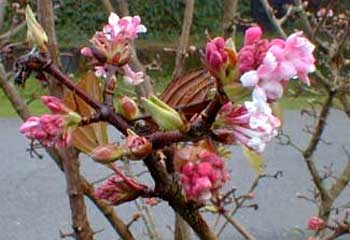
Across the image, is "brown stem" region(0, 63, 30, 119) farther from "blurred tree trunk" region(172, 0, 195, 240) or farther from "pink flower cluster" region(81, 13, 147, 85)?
"pink flower cluster" region(81, 13, 147, 85)

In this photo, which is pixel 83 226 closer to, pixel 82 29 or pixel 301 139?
pixel 301 139

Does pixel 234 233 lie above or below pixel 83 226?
below

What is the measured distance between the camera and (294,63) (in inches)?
23.4

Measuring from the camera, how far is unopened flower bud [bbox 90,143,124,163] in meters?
0.65

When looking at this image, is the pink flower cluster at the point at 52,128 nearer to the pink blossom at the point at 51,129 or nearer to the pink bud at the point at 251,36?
the pink blossom at the point at 51,129

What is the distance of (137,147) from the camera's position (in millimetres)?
633

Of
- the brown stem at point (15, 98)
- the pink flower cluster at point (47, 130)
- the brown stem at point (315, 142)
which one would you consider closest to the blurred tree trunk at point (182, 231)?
the brown stem at point (15, 98)

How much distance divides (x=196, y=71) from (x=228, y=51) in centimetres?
14

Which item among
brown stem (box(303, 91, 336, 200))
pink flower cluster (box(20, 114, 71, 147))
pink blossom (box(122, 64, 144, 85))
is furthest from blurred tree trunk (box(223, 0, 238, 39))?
pink flower cluster (box(20, 114, 71, 147))

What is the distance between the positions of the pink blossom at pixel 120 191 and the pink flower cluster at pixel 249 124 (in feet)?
0.33

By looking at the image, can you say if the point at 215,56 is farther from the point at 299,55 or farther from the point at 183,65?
the point at 183,65

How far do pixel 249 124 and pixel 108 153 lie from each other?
12cm

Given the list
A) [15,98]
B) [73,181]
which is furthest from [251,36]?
[15,98]

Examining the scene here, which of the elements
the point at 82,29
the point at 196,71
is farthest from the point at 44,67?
the point at 82,29
